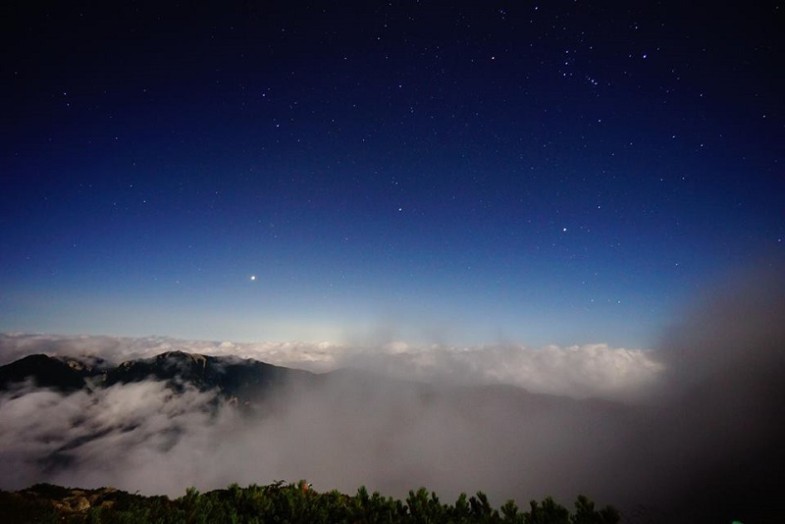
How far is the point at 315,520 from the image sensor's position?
884 centimetres

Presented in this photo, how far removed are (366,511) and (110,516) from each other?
21.5ft

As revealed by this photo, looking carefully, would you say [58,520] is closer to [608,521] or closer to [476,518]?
[476,518]

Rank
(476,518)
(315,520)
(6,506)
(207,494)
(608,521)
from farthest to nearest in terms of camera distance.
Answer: (207,494), (6,506), (315,520), (476,518), (608,521)

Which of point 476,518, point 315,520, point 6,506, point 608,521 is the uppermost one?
point 608,521

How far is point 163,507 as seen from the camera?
10141mm

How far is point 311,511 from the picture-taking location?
9047mm

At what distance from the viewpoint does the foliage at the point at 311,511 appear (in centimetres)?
789

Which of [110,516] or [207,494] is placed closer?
[110,516]

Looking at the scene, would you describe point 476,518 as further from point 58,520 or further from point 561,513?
point 58,520

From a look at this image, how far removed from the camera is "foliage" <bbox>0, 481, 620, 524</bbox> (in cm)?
789

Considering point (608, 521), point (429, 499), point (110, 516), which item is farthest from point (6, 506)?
point (608, 521)

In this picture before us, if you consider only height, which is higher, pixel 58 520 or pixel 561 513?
pixel 561 513

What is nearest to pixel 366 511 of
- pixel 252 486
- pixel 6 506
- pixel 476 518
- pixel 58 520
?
pixel 476 518

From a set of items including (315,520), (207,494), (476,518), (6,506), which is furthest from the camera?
(207,494)
